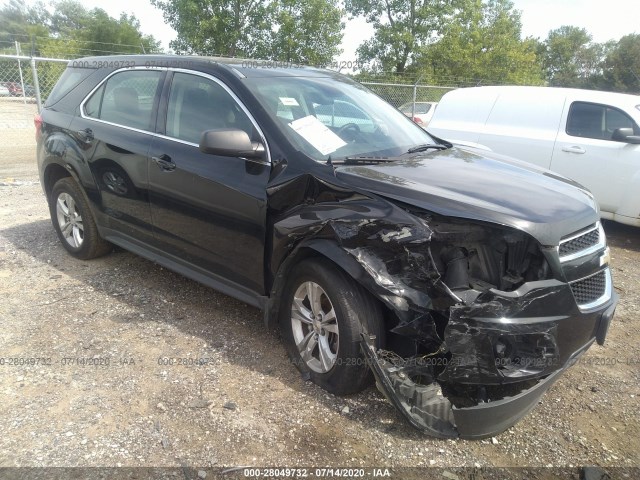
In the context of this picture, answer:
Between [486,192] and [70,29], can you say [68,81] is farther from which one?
[70,29]

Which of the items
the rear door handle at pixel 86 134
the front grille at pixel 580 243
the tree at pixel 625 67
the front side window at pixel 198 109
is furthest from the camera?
the tree at pixel 625 67

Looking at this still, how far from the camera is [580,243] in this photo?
2695 millimetres

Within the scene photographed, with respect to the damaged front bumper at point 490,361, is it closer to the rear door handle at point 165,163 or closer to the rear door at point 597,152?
the rear door handle at point 165,163

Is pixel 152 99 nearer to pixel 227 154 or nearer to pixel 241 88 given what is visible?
pixel 241 88

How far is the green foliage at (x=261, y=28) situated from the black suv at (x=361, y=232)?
57.9ft

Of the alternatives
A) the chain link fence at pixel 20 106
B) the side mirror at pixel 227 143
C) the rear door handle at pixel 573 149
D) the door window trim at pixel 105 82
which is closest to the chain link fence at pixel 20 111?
the chain link fence at pixel 20 106

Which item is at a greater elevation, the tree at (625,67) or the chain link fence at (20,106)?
the tree at (625,67)

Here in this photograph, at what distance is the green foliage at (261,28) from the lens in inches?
808

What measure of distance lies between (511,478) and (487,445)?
0.23 meters

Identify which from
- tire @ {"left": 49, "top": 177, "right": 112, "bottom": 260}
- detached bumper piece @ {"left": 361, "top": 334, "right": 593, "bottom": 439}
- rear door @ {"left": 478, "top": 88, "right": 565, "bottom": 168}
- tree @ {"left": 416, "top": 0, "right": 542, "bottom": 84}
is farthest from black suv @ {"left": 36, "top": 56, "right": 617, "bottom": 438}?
tree @ {"left": 416, "top": 0, "right": 542, "bottom": 84}

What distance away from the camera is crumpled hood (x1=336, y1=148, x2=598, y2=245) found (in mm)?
2482

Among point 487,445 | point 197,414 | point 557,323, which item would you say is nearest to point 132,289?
point 197,414

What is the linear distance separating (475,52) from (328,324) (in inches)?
1133

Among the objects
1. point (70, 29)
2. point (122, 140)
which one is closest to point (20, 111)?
point (122, 140)
